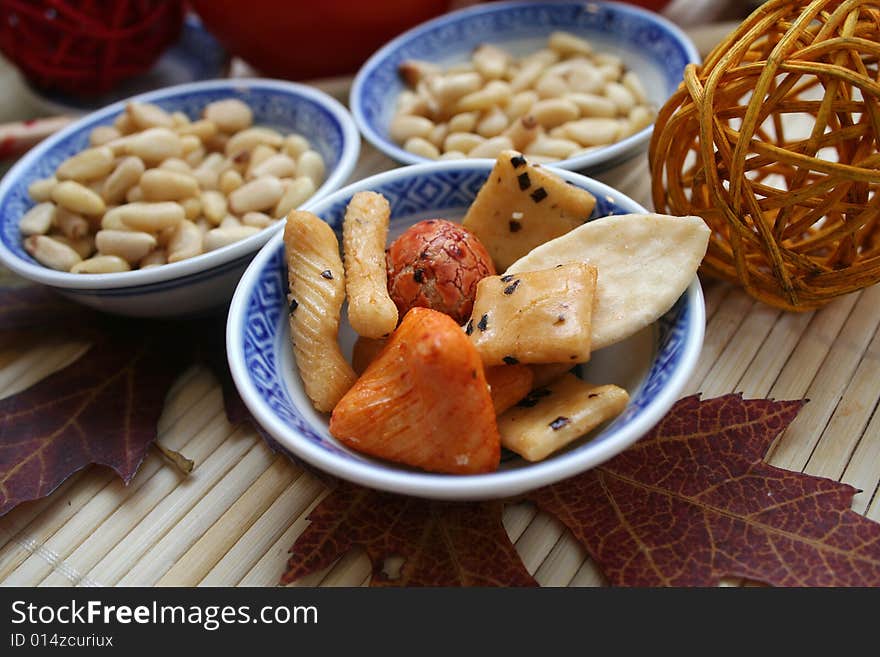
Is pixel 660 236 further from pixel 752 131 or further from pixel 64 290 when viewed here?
pixel 64 290

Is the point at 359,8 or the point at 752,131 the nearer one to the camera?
the point at 752,131

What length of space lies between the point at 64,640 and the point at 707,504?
0.66 m

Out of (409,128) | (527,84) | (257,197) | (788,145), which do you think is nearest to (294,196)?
(257,197)

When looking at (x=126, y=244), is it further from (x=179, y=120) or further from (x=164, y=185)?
(x=179, y=120)

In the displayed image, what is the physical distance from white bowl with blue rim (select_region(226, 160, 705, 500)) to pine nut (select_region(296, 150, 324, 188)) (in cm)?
19

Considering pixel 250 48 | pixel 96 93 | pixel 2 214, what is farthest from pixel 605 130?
pixel 96 93

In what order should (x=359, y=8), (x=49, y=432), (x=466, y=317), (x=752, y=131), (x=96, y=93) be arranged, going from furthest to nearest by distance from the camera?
(x=96, y=93)
(x=359, y=8)
(x=49, y=432)
(x=466, y=317)
(x=752, y=131)

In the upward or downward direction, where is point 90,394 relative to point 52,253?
downward

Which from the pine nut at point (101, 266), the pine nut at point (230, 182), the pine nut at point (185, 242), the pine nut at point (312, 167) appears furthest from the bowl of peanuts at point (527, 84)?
the pine nut at point (101, 266)

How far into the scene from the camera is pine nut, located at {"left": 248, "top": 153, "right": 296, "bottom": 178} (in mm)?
1200

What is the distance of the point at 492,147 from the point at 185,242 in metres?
0.46

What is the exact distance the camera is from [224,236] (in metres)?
1.06

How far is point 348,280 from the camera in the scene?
887 millimetres

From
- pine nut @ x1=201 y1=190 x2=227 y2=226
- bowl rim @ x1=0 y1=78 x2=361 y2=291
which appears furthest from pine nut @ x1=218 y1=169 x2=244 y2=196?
bowl rim @ x1=0 y1=78 x2=361 y2=291
